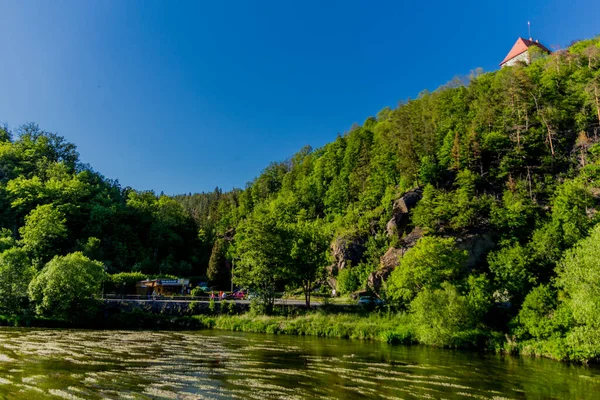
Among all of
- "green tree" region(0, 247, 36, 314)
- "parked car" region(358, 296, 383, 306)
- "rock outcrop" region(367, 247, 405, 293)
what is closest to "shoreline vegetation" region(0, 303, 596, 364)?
"parked car" region(358, 296, 383, 306)

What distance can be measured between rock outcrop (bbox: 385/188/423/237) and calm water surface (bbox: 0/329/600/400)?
111 ft

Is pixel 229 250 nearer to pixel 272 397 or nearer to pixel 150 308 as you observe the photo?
pixel 150 308

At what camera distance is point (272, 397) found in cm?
1400

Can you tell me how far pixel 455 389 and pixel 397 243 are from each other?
1604 inches

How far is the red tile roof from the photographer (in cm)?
11370

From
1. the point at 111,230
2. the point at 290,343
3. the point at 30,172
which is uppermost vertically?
the point at 30,172

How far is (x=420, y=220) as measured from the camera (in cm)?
5484

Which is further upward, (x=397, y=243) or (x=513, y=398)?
(x=397, y=243)

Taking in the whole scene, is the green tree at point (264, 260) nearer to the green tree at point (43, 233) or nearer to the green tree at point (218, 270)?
the green tree at point (218, 270)

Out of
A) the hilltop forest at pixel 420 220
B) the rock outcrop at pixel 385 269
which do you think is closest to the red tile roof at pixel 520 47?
the hilltop forest at pixel 420 220

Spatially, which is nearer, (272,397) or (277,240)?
(272,397)

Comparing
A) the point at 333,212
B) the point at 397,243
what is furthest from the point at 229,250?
the point at 397,243

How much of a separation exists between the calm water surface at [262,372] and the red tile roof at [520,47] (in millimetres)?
117988

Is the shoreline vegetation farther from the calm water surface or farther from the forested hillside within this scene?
the calm water surface
